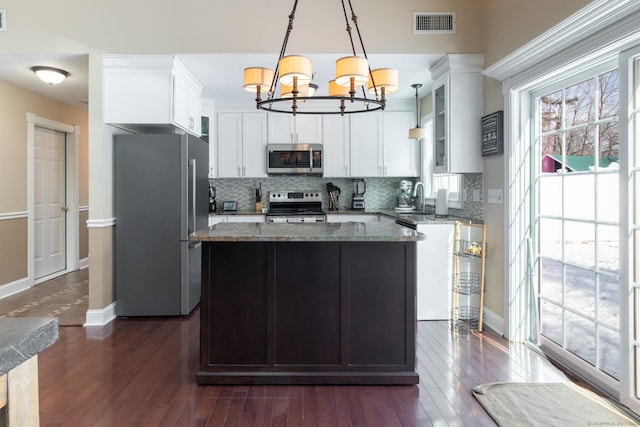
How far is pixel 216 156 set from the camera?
5395 millimetres

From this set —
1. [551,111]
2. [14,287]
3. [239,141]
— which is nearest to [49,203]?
[14,287]

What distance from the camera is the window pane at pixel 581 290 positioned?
8.13ft

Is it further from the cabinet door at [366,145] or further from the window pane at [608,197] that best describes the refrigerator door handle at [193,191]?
the window pane at [608,197]

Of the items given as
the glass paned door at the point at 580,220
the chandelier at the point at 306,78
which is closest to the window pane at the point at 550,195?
the glass paned door at the point at 580,220

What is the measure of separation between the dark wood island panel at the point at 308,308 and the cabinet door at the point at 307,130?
10.5 ft

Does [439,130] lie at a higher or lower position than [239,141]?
lower

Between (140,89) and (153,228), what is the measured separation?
128 cm

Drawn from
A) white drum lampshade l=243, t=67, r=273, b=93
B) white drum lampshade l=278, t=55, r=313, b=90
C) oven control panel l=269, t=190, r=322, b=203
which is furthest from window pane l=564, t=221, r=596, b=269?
oven control panel l=269, t=190, r=322, b=203

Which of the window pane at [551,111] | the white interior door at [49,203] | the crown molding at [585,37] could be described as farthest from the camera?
the white interior door at [49,203]

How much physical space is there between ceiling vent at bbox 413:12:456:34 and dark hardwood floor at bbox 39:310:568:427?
268 centimetres

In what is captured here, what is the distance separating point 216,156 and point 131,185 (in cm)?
178

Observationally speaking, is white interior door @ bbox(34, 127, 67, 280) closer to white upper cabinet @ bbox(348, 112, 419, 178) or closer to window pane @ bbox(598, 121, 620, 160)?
white upper cabinet @ bbox(348, 112, 419, 178)

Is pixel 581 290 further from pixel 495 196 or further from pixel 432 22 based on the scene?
pixel 432 22

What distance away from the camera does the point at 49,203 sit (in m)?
5.54
